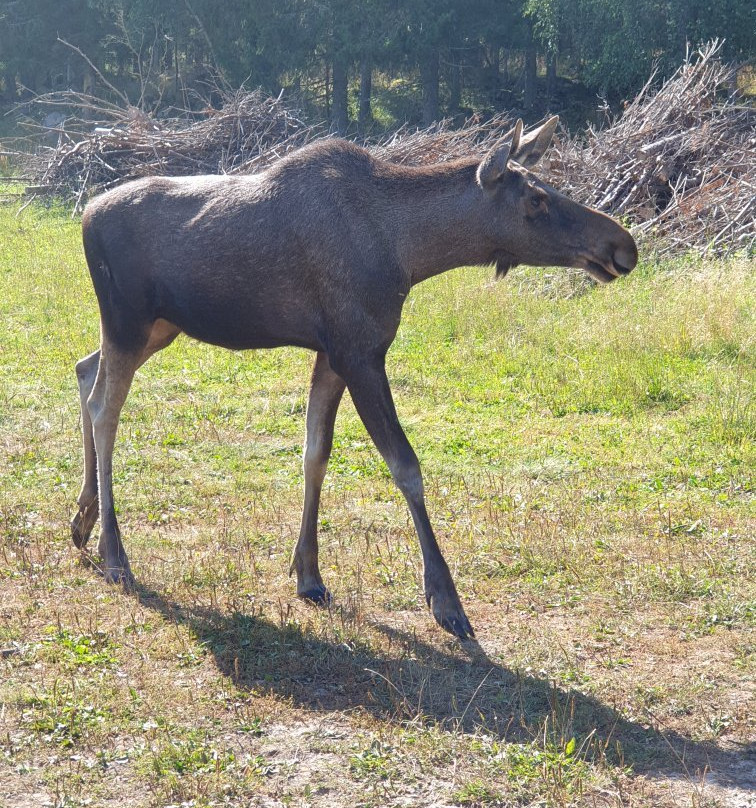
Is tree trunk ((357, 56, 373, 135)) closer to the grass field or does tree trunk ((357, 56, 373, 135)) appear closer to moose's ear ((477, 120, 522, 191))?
the grass field

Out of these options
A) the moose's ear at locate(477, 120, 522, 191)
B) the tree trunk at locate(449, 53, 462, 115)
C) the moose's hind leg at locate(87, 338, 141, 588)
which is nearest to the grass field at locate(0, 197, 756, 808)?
the moose's hind leg at locate(87, 338, 141, 588)

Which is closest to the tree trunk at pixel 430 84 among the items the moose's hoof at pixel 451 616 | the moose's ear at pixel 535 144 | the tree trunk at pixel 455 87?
the tree trunk at pixel 455 87

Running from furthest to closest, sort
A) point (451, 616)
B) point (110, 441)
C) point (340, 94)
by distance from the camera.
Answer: point (340, 94), point (110, 441), point (451, 616)

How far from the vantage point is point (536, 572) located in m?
5.86

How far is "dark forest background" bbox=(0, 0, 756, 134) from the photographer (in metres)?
28.6

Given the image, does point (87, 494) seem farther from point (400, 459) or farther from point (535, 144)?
point (535, 144)

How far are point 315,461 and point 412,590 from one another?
88 centimetres

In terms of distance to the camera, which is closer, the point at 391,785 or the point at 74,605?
the point at 391,785

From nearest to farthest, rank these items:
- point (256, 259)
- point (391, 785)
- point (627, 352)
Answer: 1. point (391, 785)
2. point (256, 259)
3. point (627, 352)

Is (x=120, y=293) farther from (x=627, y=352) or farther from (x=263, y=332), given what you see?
(x=627, y=352)

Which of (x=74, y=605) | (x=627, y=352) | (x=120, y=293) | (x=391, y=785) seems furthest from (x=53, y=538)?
(x=627, y=352)

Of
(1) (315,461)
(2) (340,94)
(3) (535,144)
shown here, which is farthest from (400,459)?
(2) (340,94)

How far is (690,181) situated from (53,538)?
1188 centimetres

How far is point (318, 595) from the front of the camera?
5.64m
